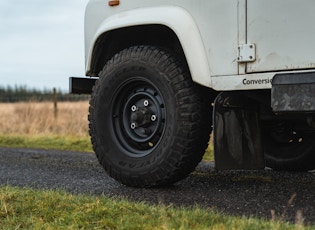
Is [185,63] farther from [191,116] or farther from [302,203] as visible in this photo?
[302,203]

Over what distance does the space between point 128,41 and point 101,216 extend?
7.13 ft

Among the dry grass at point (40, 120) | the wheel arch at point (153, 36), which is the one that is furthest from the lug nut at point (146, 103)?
the dry grass at point (40, 120)

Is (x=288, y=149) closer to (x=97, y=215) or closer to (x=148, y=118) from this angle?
(x=148, y=118)

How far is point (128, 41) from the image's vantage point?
485cm

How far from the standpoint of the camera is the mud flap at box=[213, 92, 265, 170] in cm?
402

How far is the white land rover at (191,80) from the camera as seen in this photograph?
144 inches

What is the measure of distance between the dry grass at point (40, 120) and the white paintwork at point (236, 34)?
857cm

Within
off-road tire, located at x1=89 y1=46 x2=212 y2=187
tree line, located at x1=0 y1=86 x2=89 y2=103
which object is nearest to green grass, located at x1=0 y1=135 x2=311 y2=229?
off-road tire, located at x1=89 y1=46 x2=212 y2=187

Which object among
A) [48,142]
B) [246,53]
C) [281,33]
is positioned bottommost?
[48,142]

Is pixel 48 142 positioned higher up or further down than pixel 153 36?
further down

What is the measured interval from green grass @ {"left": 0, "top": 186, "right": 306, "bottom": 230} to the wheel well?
1618 mm

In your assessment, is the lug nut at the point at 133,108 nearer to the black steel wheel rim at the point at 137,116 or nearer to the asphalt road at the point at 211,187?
the black steel wheel rim at the point at 137,116

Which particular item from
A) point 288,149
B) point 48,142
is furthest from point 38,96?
point 288,149

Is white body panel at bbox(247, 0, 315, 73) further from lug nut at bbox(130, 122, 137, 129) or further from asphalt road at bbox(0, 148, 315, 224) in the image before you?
lug nut at bbox(130, 122, 137, 129)
